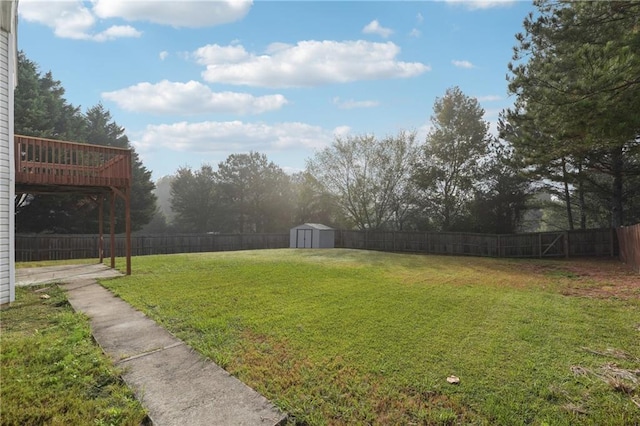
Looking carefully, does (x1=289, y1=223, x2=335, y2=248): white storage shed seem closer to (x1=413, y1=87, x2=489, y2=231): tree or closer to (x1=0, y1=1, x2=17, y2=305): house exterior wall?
(x1=413, y1=87, x2=489, y2=231): tree

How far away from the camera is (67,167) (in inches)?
341

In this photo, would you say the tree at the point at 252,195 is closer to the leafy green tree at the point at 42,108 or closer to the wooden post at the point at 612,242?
the leafy green tree at the point at 42,108

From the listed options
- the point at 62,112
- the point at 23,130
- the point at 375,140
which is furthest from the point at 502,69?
the point at 62,112

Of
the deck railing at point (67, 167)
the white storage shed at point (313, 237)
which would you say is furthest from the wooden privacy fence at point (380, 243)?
the deck railing at point (67, 167)

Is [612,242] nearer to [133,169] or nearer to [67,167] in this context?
[67,167]

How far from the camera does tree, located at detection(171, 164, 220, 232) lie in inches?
1389

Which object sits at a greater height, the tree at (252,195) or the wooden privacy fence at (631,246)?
the tree at (252,195)

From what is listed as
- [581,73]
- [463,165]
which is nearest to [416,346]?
[581,73]

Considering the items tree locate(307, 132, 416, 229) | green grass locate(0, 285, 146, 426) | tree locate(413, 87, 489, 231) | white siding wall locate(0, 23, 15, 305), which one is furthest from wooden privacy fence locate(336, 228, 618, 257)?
green grass locate(0, 285, 146, 426)

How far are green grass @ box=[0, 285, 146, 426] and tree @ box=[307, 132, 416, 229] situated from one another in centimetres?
2499

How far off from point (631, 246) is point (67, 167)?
61.3ft

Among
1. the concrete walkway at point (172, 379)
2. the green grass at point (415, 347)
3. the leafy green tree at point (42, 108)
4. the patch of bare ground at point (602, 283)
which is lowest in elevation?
the patch of bare ground at point (602, 283)

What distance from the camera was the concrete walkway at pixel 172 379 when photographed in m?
2.53

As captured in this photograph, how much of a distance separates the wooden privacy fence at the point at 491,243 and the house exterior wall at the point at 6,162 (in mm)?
19482
